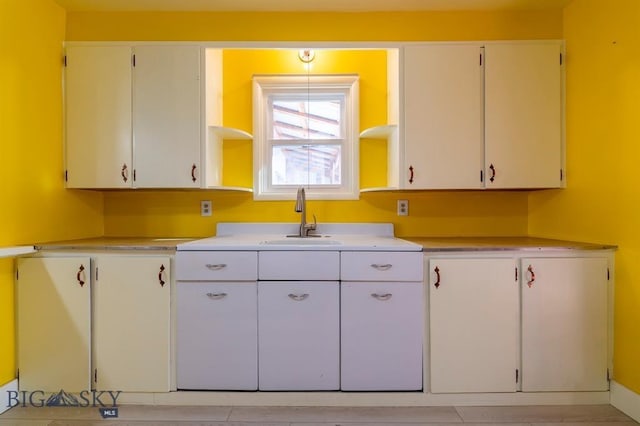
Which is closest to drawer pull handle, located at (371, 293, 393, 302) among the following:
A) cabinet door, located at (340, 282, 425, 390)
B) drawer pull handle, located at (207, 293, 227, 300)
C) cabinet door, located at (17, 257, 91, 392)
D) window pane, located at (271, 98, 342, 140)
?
cabinet door, located at (340, 282, 425, 390)

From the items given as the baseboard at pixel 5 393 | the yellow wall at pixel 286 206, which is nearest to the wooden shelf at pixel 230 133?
the yellow wall at pixel 286 206

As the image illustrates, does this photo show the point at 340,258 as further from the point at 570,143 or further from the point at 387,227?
the point at 570,143

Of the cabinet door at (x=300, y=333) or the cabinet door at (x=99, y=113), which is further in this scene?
the cabinet door at (x=99, y=113)

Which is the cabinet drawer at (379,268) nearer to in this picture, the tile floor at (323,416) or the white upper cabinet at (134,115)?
the tile floor at (323,416)

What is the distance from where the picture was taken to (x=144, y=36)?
2.47 meters

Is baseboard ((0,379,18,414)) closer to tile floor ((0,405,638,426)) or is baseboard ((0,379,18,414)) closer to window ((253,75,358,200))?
tile floor ((0,405,638,426))

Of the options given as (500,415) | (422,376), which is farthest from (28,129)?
(500,415)

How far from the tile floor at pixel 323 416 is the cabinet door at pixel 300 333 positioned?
0.56 feet

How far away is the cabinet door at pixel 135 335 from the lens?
2.07m

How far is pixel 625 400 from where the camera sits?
199cm

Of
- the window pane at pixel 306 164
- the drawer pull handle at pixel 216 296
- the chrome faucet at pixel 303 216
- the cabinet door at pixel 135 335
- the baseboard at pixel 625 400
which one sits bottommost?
the baseboard at pixel 625 400

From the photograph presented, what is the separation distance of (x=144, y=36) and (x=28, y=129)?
3.05 ft

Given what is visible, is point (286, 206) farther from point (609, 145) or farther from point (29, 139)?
point (609, 145)

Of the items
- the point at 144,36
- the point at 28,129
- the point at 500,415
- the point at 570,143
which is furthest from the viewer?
the point at 144,36
